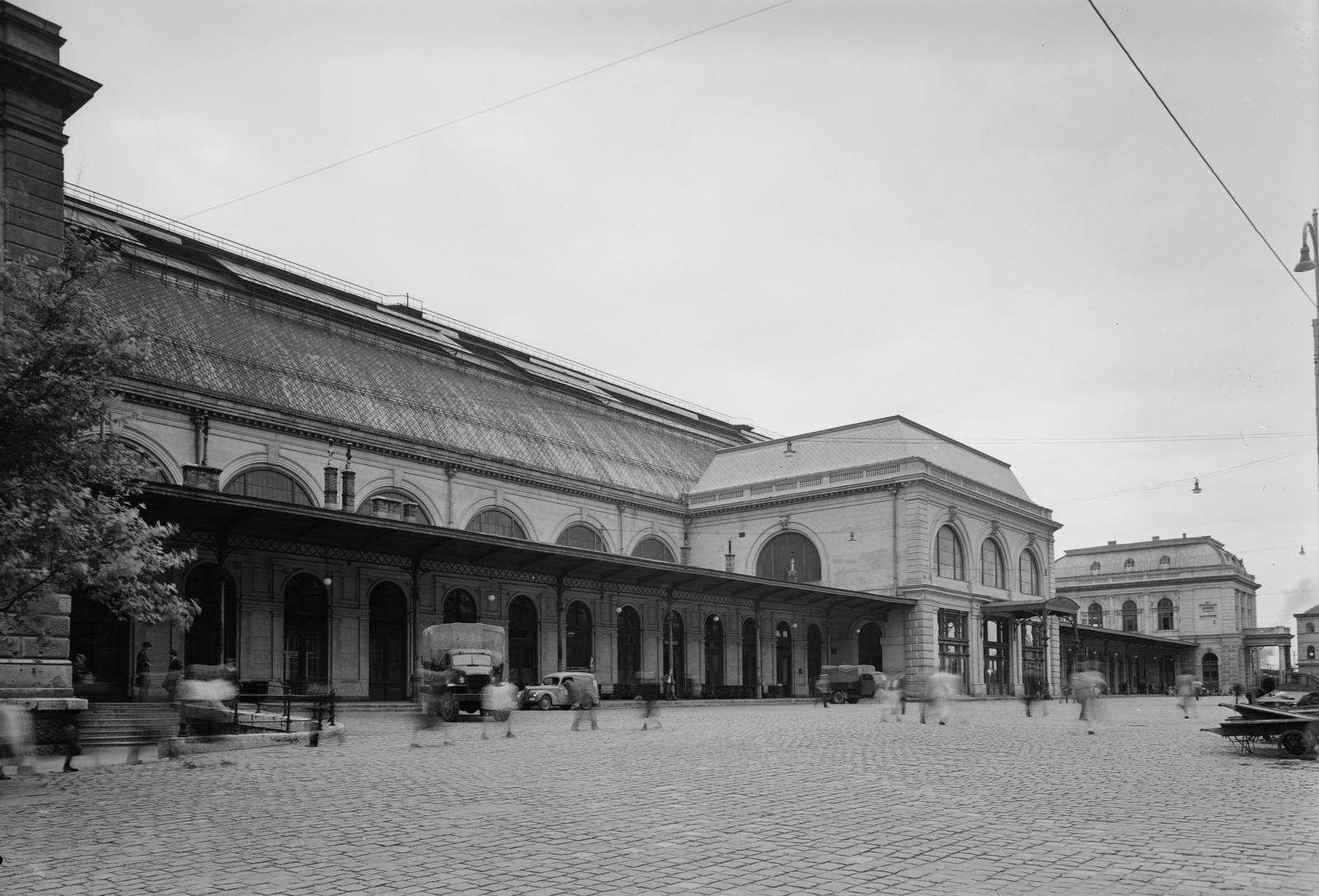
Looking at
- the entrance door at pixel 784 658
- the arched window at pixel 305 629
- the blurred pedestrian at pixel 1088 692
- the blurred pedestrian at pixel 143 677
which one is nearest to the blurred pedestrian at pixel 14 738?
the blurred pedestrian at pixel 143 677

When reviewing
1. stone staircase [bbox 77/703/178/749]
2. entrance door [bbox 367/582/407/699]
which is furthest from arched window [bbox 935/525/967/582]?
stone staircase [bbox 77/703/178/749]

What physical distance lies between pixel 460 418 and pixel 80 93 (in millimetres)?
29134

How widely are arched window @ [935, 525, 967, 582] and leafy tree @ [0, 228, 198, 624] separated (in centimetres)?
4715

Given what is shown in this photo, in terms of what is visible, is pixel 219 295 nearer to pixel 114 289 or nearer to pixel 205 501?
pixel 114 289

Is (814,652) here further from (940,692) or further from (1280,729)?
(1280,729)

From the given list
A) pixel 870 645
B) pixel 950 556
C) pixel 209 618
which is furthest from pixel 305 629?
pixel 950 556

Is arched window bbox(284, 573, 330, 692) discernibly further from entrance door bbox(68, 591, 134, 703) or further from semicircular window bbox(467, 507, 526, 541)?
semicircular window bbox(467, 507, 526, 541)

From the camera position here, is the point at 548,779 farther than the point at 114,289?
No

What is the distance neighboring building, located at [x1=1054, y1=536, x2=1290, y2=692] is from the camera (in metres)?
106

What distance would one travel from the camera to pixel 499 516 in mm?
49875

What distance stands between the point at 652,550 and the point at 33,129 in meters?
42.7

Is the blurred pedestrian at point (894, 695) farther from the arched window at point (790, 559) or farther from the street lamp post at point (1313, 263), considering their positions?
the arched window at point (790, 559)

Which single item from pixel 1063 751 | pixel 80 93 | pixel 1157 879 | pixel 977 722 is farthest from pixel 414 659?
pixel 1157 879

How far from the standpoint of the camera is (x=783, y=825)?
10.8 metres
